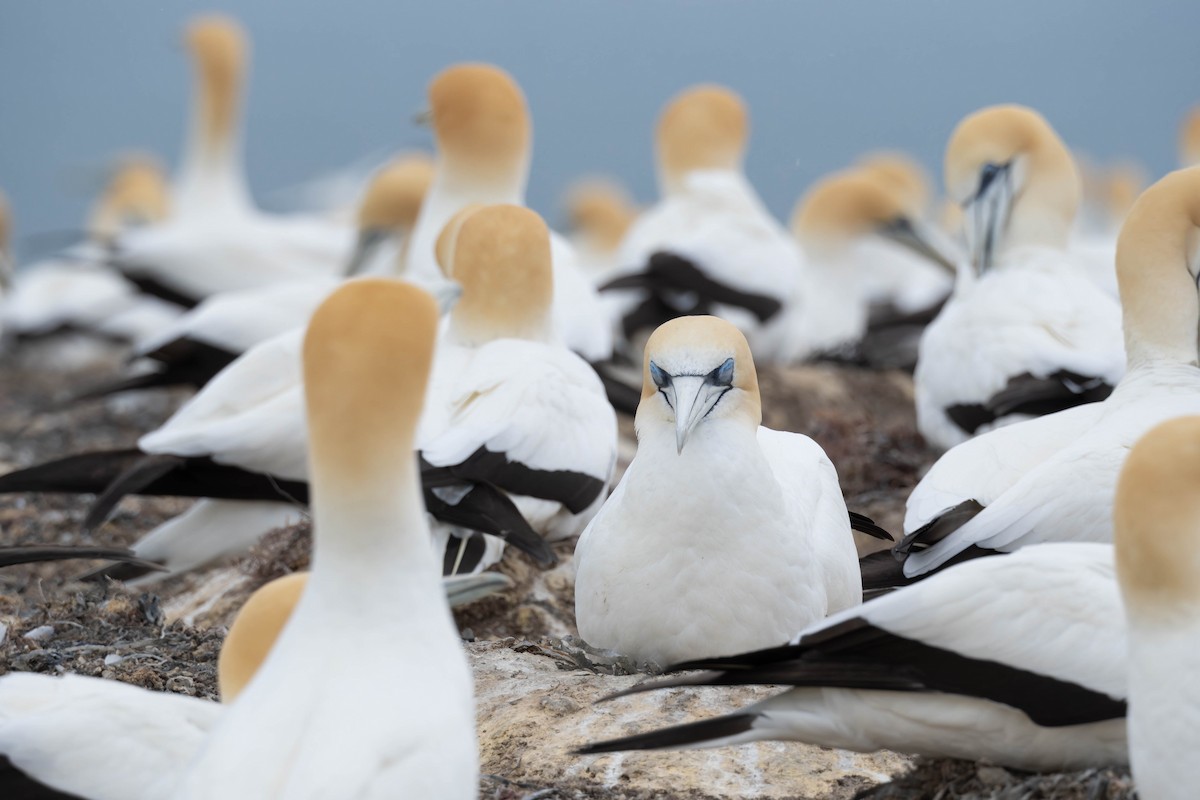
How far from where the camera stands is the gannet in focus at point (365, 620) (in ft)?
7.97

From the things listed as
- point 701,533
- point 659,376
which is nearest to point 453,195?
point 659,376

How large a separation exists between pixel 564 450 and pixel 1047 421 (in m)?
1.42

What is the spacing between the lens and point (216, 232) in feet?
35.5

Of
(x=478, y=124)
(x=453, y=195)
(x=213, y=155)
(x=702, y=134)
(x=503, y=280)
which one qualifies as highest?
(x=702, y=134)

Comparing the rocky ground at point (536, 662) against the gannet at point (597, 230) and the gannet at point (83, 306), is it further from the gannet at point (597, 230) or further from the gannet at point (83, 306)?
the gannet at point (597, 230)

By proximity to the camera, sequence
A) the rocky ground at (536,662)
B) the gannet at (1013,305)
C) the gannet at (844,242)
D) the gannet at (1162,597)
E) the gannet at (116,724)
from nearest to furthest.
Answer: the gannet at (1162,597) → the gannet at (116,724) → the rocky ground at (536,662) → the gannet at (1013,305) → the gannet at (844,242)

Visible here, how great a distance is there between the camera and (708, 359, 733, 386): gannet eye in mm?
3939

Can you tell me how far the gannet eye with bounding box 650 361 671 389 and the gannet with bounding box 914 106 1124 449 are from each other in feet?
7.00

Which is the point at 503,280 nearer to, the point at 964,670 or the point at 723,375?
the point at 723,375

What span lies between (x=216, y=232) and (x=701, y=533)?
7561mm

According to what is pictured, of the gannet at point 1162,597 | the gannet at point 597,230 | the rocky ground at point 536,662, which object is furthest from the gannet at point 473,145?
the gannet at point 597,230

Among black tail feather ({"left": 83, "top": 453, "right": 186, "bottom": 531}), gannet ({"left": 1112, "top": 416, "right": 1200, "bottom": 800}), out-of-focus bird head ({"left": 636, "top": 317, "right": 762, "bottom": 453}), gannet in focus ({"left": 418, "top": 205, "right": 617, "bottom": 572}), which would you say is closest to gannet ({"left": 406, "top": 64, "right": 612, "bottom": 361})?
gannet in focus ({"left": 418, "top": 205, "right": 617, "bottom": 572})

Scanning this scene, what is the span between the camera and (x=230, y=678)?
9.75 feet

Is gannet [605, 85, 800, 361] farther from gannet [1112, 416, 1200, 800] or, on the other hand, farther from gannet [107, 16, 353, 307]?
gannet [1112, 416, 1200, 800]
